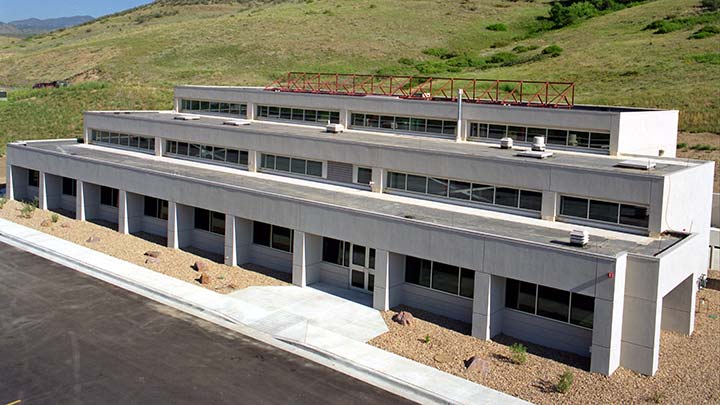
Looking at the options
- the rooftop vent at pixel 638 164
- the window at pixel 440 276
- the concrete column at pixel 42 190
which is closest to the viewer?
the window at pixel 440 276

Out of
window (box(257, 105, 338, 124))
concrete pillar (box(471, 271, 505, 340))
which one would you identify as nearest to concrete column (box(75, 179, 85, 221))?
window (box(257, 105, 338, 124))

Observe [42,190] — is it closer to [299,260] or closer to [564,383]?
[299,260]

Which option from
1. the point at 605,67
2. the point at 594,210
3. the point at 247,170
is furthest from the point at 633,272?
the point at 605,67

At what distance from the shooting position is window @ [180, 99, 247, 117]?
5169cm

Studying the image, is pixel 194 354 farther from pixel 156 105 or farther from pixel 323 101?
pixel 156 105

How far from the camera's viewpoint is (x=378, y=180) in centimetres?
3544

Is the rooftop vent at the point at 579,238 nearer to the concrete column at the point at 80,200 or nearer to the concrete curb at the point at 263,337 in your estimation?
the concrete curb at the point at 263,337

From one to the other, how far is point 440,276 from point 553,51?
65.7m

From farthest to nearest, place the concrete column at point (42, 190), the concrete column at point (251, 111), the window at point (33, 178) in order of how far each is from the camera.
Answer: the concrete column at point (251, 111) < the window at point (33, 178) < the concrete column at point (42, 190)

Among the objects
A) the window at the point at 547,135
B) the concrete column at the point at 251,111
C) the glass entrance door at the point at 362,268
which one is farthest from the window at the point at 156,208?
the window at the point at 547,135

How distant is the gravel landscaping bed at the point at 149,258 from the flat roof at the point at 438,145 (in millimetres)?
7929

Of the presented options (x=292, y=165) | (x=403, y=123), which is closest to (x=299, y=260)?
(x=292, y=165)

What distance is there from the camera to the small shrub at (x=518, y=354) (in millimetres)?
23875

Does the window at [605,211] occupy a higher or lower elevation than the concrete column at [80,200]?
higher
